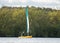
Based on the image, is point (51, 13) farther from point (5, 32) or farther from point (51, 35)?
point (5, 32)

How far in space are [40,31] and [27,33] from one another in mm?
337

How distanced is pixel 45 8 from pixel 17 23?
0.81m

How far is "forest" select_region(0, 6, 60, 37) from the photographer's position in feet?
16.3

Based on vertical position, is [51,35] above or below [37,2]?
below

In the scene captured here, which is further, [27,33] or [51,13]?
[51,13]

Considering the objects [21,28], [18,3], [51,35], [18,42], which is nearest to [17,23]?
[21,28]

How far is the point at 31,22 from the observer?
5.00 metres

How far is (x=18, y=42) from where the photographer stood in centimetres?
381

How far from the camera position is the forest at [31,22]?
16.3 ft

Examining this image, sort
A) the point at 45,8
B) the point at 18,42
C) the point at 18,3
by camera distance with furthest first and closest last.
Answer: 1. the point at 45,8
2. the point at 18,3
3. the point at 18,42

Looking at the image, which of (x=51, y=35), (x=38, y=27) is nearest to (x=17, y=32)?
(x=38, y=27)

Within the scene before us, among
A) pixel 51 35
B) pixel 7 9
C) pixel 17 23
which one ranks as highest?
pixel 7 9

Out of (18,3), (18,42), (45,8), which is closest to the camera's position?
(18,42)

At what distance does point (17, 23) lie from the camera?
16.4 ft
